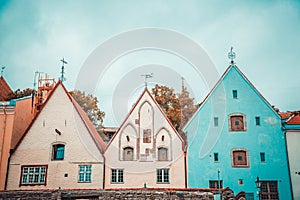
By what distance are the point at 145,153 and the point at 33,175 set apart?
8056 mm

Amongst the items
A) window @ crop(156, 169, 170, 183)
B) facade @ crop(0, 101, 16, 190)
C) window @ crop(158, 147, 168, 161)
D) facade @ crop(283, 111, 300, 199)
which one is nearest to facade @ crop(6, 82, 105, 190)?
facade @ crop(0, 101, 16, 190)

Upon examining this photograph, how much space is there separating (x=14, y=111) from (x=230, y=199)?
52.3 feet

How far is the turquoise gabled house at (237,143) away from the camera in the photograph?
21.6 metres

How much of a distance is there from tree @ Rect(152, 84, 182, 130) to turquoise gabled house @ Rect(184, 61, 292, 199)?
6474 millimetres

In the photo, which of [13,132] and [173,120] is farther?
[173,120]

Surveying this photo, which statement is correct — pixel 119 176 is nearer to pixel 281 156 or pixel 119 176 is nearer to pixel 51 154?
pixel 51 154

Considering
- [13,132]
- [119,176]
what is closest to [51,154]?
[13,132]

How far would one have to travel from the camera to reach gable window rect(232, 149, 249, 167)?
22125 mm

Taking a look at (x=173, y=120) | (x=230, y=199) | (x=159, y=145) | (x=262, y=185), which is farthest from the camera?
(x=173, y=120)

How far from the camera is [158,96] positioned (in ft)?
101

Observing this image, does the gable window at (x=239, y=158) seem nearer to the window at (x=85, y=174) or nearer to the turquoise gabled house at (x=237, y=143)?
the turquoise gabled house at (x=237, y=143)

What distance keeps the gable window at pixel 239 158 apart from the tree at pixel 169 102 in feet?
27.2

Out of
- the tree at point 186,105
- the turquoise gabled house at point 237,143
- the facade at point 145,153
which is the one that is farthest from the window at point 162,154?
the tree at point 186,105

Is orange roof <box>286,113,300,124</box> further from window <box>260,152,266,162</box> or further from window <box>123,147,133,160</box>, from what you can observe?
window <box>123,147,133,160</box>
